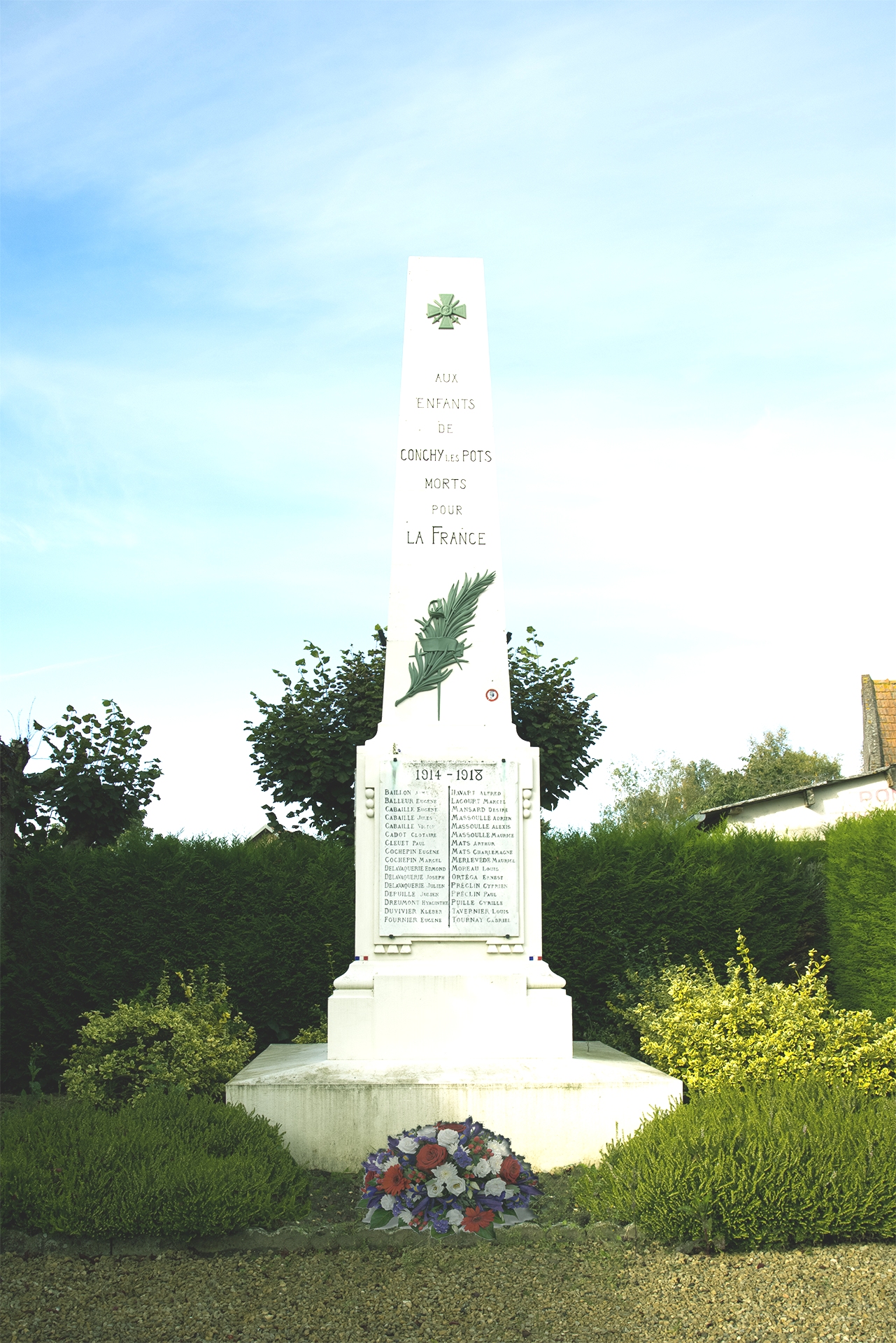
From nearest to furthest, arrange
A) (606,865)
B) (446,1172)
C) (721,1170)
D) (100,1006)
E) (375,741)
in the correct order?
(721,1170) → (446,1172) → (375,741) → (100,1006) → (606,865)

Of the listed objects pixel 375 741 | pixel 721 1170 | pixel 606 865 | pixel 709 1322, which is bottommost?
pixel 709 1322

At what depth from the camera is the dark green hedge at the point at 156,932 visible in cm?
954

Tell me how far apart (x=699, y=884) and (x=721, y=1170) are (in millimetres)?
5460

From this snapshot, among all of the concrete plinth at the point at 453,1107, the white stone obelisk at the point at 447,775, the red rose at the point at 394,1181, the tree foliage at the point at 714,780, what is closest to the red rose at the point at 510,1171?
the red rose at the point at 394,1181

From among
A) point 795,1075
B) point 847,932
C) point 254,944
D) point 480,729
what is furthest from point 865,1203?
point 254,944

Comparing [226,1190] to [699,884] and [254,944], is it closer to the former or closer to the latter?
[254,944]

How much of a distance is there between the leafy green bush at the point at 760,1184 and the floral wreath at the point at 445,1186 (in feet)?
1.36

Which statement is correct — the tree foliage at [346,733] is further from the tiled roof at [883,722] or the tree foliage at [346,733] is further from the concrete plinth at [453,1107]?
the tiled roof at [883,722]

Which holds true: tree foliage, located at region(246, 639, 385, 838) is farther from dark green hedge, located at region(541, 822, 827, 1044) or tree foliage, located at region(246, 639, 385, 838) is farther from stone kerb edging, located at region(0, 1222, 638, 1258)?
stone kerb edging, located at region(0, 1222, 638, 1258)

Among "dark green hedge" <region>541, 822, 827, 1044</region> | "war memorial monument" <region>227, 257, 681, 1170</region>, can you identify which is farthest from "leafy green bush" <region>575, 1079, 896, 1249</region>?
"dark green hedge" <region>541, 822, 827, 1044</region>

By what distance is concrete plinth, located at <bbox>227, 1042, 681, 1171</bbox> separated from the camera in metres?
6.37

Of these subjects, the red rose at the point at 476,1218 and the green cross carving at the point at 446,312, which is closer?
the red rose at the point at 476,1218

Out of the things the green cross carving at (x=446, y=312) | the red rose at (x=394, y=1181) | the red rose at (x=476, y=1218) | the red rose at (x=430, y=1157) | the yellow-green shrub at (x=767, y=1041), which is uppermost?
the green cross carving at (x=446, y=312)

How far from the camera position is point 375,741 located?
7465 millimetres
